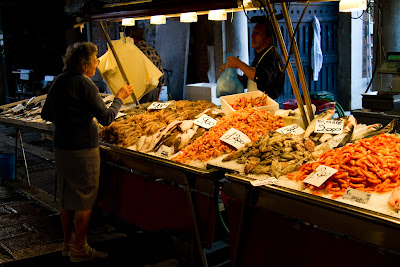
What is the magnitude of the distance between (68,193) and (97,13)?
7.61ft

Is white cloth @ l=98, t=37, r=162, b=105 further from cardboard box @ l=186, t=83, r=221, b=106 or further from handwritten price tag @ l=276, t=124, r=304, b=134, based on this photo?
cardboard box @ l=186, t=83, r=221, b=106

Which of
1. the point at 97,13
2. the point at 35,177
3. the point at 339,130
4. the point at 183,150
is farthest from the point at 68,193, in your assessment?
the point at 35,177

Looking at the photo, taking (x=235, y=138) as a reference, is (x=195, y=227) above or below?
below

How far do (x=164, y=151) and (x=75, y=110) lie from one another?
938 mm

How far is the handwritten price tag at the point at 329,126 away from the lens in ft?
13.1

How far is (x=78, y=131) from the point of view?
14.9 ft

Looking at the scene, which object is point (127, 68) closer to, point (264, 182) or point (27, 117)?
point (27, 117)

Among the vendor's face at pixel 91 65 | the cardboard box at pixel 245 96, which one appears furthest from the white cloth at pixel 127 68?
the cardboard box at pixel 245 96

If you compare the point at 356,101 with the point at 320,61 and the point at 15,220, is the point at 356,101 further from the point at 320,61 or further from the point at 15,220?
the point at 15,220

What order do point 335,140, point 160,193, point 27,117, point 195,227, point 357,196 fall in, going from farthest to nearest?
point 27,117 → point 160,193 → point 195,227 → point 335,140 → point 357,196

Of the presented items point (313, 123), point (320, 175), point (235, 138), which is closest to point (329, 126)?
point (313, 123)

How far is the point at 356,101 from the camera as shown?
12516mm

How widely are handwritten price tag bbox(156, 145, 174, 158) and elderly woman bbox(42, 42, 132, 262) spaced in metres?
0.58

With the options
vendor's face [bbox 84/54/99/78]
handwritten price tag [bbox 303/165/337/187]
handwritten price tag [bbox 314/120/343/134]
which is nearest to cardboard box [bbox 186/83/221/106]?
vendor's face [bbox 84/54/99/78]
